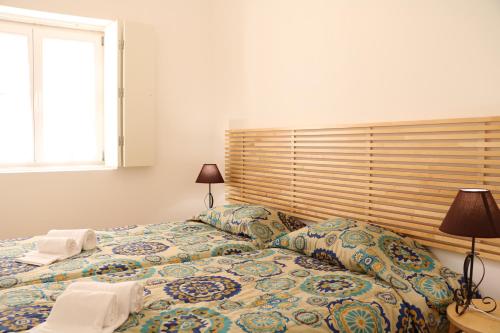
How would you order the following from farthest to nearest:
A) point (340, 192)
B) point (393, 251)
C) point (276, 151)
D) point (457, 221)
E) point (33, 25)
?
point (33, 25) → point (276, 151) → point (340, 192) → point (393, 251) → point (457, 221)

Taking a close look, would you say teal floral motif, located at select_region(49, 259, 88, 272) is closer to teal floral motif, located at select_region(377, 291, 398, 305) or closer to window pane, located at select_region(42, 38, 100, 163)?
teal floral motif, located at select_region(377, 291, 398, 305)

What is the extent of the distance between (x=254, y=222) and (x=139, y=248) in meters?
0.81

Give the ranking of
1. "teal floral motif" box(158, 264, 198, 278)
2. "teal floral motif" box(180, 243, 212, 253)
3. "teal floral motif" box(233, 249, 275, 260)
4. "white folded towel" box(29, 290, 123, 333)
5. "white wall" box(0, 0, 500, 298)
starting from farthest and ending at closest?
"teal floral motif" box(180, 243, 212, 253) → "teal floral motif" box(233, 249, 275, 260) → "white wall" box(0, 0, 500, 298) → "teal floral motif" box(158, 264, 198, 278) → "white folded towel" box(29, 290, 123, 333)

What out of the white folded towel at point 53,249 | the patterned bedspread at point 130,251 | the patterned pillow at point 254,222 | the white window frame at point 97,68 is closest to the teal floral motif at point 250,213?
the patterned pillow at point 254,222

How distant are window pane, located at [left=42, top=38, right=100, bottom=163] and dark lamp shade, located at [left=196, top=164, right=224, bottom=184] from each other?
1100 millimetres

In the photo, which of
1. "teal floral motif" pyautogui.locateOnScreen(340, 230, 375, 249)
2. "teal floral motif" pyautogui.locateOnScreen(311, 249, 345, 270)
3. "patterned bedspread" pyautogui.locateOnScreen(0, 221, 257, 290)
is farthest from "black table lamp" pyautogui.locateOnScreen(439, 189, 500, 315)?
"patterned bedspread" pyautogui.locateOnScreen(0, 221, 257, 290)

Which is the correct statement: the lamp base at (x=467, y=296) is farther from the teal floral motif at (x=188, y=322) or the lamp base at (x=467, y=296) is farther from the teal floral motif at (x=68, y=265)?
the teal floral motif at (x=68, y=265)

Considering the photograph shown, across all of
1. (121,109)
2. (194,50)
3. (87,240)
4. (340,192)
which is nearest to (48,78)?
(121,109)

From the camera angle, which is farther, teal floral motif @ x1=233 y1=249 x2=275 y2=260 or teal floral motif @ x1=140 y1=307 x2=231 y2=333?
teal floral motif @ x1=233 y1=249 x2=275 y2=260

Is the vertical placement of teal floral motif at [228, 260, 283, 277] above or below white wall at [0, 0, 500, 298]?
below

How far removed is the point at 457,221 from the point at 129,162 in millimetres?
2998

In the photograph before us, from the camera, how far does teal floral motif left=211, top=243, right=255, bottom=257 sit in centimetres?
277

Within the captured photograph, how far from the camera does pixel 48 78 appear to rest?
13.4 feet

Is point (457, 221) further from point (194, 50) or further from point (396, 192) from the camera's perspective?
point (194, 50)
